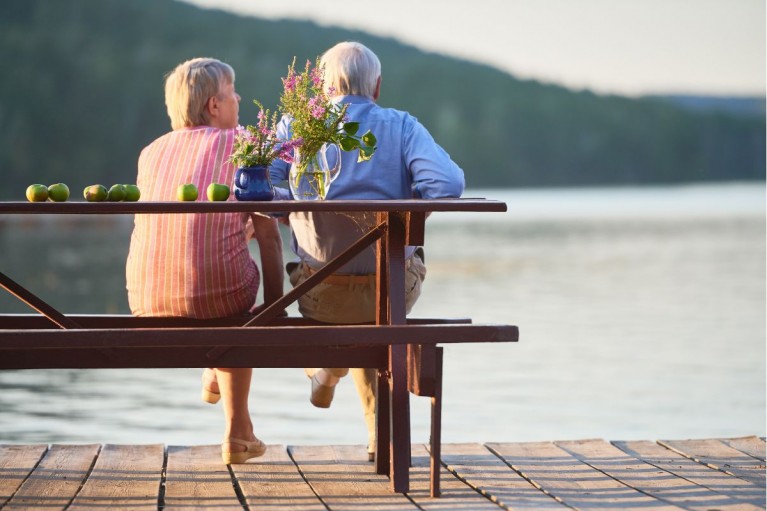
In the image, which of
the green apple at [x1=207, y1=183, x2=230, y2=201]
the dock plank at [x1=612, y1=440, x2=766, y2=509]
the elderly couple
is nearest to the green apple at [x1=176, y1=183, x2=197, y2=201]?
the green apple at [x1=207, y1=183, x2=230, y2=201]

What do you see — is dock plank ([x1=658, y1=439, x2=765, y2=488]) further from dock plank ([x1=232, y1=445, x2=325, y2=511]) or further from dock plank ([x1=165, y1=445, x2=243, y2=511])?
dock plank ([x1=165, y1=445, x2=243, y2=511])

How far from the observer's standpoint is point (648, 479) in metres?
3.32

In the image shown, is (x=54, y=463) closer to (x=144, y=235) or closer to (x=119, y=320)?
(x=119, y=320)

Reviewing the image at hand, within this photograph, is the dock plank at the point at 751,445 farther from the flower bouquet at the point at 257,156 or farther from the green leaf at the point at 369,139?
the flower bouquet at the point at 257,156

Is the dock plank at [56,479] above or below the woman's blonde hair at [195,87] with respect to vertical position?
below

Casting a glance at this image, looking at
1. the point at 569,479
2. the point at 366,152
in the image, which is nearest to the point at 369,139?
the point at 366,152

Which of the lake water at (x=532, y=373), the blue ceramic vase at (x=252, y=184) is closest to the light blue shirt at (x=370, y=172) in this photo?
the blue ceramic vase at (x=252, y=184)

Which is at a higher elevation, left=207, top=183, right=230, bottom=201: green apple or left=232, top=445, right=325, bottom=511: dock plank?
left=207, top=183, right=230, bottom=201: green apple

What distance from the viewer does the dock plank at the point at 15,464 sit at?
3.23 metres

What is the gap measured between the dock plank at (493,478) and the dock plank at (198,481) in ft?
2.03

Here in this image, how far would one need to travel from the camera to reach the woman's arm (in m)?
3.56

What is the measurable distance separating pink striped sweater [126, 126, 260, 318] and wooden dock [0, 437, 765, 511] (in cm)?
45

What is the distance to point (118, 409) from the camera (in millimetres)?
6184

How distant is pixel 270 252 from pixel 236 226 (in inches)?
5.0
